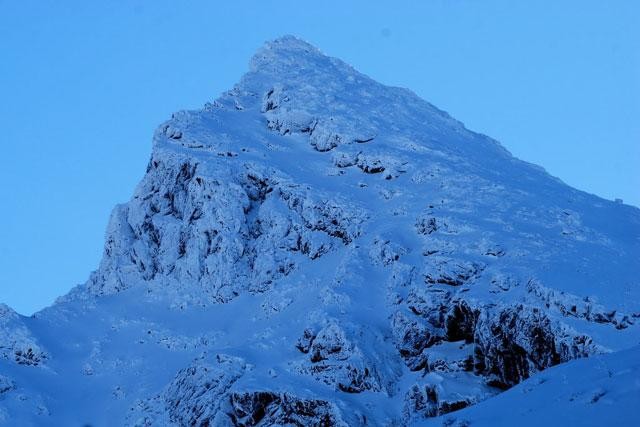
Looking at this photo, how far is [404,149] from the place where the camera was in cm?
5769

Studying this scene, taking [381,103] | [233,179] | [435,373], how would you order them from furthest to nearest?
[381,103] < [233,179] < [435,373]

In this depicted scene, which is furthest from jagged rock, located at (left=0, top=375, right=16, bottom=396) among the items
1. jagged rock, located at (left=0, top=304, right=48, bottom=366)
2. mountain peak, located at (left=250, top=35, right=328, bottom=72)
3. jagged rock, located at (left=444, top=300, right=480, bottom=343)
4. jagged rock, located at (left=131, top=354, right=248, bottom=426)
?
mountain peak, located at (left=250, top=35, right=328, bottom=72)

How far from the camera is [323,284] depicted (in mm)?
44781

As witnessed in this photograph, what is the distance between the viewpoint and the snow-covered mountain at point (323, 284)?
35.0m

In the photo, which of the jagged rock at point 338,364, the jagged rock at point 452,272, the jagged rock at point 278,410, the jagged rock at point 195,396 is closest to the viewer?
the jagged rock at point 278,410

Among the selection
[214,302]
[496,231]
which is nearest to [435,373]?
[496,231]

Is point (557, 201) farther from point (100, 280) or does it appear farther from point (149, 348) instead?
point (100, 280)

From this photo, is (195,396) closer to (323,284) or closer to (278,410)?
(278,410)

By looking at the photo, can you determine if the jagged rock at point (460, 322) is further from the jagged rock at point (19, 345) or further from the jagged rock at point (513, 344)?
the jagged rock at point (19, 345)

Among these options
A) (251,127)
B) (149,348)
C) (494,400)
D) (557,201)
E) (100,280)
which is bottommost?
(494,400)

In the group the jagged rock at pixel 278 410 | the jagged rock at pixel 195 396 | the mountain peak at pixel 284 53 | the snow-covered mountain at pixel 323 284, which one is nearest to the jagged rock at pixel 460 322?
the snow-covered mountain at pixel 323 284

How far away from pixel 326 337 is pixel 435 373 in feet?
19.2

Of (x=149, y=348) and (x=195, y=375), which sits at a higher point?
(x=149, y=348)

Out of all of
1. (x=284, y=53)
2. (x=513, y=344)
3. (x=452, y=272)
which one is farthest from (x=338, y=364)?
(x=284, y=53)
